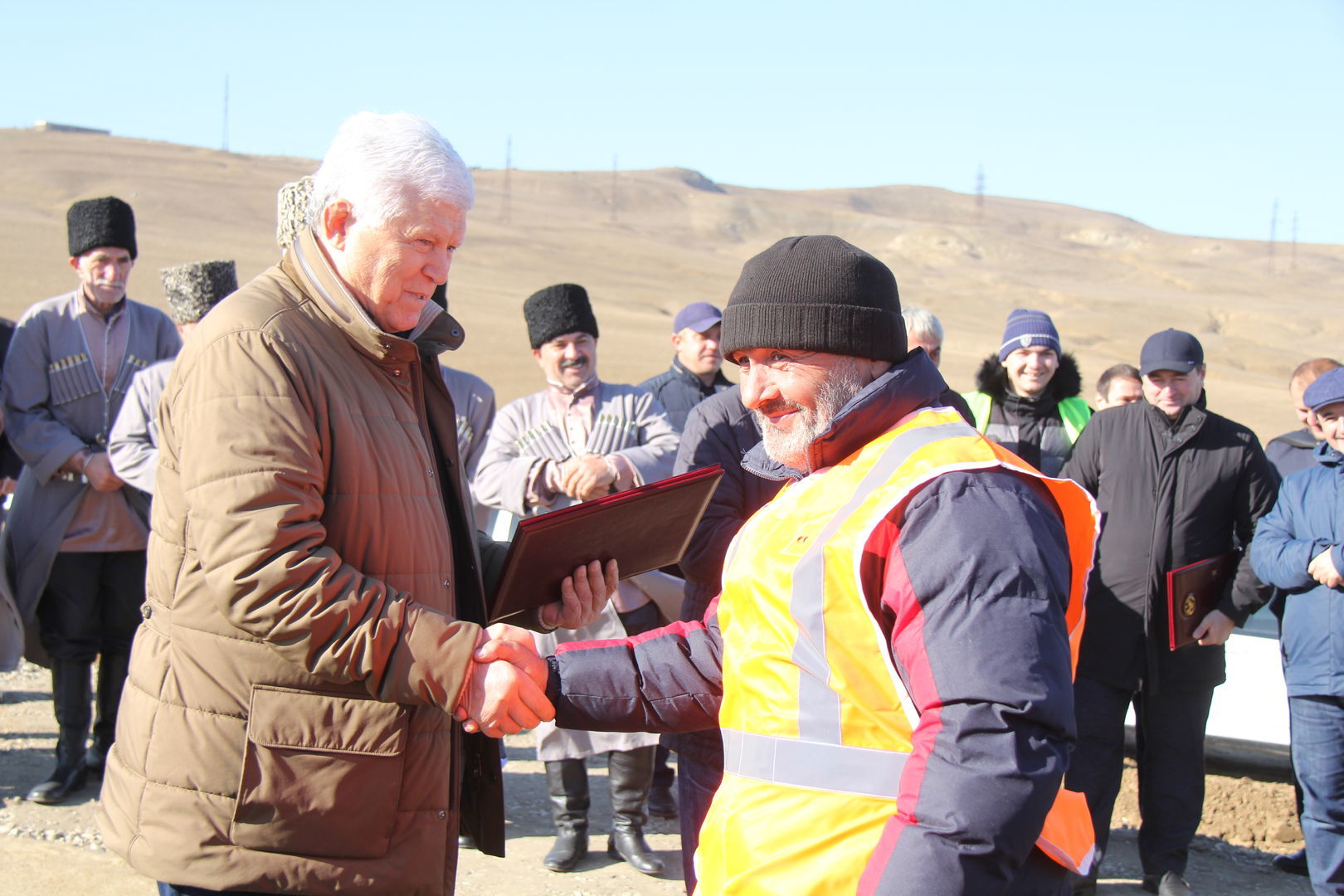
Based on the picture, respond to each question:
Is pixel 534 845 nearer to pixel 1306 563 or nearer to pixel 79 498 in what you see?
pixel 79 498

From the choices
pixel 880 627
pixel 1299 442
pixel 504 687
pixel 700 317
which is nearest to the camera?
pixel 880 627

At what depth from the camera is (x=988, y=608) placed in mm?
1695

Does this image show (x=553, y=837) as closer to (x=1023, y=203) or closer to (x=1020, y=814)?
(x=1020, y=814)

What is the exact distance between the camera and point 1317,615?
4488mm

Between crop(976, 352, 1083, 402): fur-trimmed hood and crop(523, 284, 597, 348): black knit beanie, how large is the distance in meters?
1.94

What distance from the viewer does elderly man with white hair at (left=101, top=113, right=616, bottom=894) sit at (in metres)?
2.18

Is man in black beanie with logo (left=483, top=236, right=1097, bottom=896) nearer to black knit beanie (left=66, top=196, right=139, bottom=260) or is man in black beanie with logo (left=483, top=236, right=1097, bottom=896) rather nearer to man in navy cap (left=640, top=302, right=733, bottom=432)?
black knit beanie (left=66, top=196, right=139, bottom=260)

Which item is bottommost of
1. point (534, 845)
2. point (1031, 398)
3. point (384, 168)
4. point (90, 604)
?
point (534, 845)

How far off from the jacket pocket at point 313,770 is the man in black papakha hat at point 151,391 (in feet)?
9.96

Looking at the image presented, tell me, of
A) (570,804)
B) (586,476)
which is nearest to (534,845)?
(570,804)

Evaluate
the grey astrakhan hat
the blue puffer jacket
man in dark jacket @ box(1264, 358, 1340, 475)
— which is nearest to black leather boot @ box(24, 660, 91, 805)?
the grey astrakhan hat

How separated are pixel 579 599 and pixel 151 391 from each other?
2.99 m

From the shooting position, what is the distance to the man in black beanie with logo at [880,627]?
1.67 meters

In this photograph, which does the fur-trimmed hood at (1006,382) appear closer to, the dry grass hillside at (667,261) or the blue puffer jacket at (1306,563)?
the blue puffer jacket at (1306,563)
